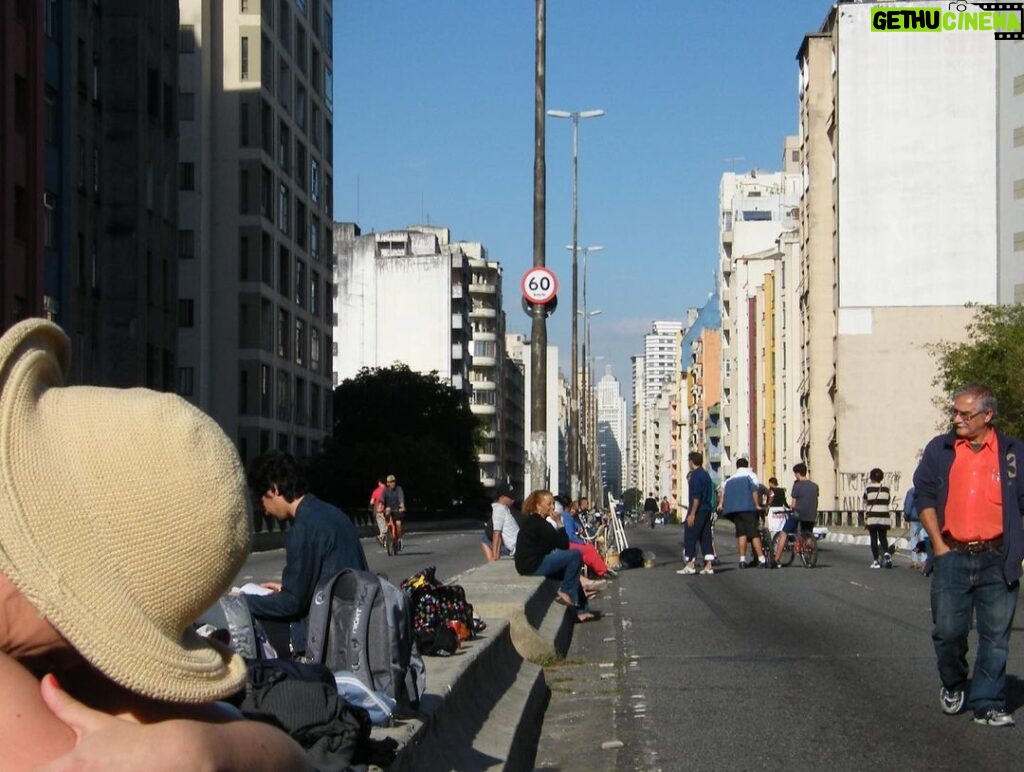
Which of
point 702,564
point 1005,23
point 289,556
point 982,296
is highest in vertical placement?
point 1005,23

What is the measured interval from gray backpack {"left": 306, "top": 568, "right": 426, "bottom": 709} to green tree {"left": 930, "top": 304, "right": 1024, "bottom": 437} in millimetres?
41844

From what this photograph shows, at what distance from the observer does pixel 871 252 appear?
74.1 m

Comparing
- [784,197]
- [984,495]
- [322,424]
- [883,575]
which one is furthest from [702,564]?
[784,197]

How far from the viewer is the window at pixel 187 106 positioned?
69188mm

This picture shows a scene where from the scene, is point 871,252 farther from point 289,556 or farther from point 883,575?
point 289,556

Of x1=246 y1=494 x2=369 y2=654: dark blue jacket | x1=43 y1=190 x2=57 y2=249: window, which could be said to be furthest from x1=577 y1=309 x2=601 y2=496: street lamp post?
x1=246 y1=494 x2=369 y2=654: dark blue jacket

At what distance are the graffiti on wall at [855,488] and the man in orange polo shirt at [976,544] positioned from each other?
6411 centimetres

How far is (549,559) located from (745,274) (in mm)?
116336

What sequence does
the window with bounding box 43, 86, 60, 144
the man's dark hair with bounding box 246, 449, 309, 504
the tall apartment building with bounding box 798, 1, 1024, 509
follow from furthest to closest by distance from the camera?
the tall apartment building with bounding box 798, 1, 1024, 509 → the window with bounding box 43, 86, 60, 144 → the man's dark hair with bounding box 246, 449, 309, 504

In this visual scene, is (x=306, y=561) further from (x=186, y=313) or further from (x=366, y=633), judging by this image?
Answer: (x=186, y=313)

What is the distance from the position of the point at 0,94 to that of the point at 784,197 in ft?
364

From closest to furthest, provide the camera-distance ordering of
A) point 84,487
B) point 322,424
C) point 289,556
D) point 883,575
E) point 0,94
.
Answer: point 84,487, point 289,556, point 883,575, point 0,94, point 322,424

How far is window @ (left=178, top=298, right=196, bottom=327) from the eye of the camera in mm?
68875

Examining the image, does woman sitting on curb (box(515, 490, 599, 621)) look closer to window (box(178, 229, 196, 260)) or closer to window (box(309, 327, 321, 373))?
window (box(178, 229, 196, 260))
